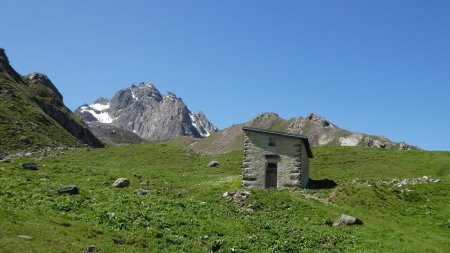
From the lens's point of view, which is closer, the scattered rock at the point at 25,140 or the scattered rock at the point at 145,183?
the scattered rock at the point at 145,183

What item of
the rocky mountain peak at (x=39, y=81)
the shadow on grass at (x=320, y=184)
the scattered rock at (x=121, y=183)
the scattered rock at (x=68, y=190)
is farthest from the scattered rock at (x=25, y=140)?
the rocky mountain peak at (x=39, y=81)

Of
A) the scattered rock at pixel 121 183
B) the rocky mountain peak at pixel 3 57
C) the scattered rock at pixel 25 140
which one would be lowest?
the scattered rock at pixel 121 183

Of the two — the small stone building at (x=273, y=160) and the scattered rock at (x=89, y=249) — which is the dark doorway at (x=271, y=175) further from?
the scattered rock at (x=89, y=249)

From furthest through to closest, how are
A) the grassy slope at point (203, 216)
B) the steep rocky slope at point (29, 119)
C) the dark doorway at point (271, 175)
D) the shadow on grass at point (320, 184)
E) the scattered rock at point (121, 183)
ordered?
the steep rocky slope at point (29, 119) < the shadow on grass at point (320, 184) < the dark doorway at point (271, 175) < the scattered rock at point (121, 183) < the grassy slope at point (203, 216)

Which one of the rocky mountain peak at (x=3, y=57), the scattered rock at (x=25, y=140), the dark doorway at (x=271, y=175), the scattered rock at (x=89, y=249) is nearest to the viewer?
the scattered rock at (x=89, y=249)

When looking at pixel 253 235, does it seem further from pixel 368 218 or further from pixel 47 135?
pixel 47 135

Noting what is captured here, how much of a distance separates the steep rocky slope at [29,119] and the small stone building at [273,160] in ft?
143

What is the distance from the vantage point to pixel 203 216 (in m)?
32.3

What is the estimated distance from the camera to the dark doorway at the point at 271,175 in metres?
48.2

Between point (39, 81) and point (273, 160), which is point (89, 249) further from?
point (39, 81)

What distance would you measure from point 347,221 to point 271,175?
51.1 feet

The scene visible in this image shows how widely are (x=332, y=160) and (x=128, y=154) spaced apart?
109 ft

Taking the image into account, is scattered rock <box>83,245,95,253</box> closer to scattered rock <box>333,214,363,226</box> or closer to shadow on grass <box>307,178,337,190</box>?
Answer: scattered rock <box>333,214,363,226</box>

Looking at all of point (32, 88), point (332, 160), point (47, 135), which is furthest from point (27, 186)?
point (32, 88)
